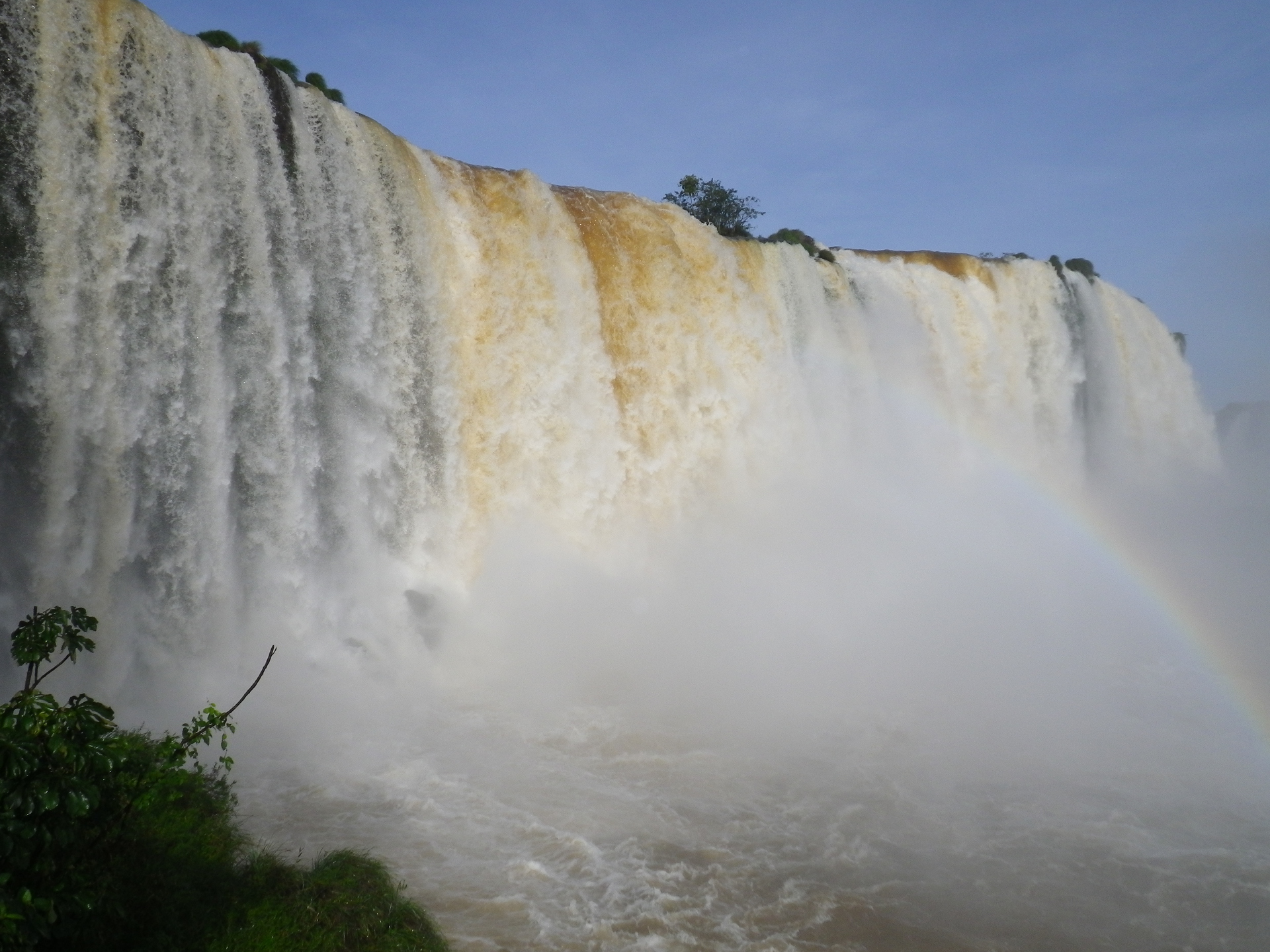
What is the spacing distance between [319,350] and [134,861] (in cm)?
628

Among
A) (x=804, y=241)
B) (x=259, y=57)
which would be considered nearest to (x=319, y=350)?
(x=259, y=57)

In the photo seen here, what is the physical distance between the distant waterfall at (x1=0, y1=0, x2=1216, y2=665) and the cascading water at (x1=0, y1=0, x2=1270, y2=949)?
0.04 m

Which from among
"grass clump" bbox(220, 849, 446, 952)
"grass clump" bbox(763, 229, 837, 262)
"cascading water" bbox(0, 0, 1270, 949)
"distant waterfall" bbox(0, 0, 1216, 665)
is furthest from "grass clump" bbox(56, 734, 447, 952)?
"grass clump" bbox(763, 229, 837, 262)

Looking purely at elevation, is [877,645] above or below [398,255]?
below

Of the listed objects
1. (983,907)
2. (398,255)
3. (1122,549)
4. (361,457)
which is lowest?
(983,907)

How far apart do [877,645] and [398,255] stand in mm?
8797

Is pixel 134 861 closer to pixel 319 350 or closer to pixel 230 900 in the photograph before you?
pixel 230 900

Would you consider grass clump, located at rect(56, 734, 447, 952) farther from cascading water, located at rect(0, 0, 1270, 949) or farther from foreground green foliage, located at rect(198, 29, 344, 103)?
foreground green foliage, located at rect(198, 29, 344, 103)

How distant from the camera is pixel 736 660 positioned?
37.5 ft

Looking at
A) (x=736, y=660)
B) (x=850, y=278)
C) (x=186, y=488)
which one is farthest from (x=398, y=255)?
(x=850, y=278)

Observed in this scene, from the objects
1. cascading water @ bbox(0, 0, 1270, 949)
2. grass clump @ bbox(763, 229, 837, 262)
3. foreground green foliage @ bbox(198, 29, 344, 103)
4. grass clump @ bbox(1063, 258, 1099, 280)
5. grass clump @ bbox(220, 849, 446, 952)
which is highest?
grass clump @ bbox(1063, 258, 1099, 280)

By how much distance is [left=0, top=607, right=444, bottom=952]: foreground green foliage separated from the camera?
9.55 feet

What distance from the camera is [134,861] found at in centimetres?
471

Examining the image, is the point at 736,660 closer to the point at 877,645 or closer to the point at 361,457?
the point at 877,645
